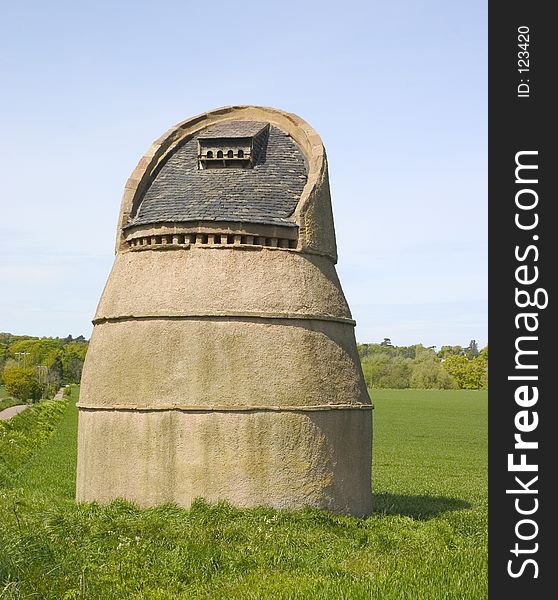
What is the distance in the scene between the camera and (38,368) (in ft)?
317

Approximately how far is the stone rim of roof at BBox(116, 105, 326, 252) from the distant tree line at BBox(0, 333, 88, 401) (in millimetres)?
59970

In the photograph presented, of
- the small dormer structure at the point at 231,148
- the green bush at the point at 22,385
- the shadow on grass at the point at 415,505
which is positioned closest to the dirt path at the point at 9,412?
the green bush at the point at 22,385

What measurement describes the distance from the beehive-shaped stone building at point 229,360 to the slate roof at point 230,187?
39mm

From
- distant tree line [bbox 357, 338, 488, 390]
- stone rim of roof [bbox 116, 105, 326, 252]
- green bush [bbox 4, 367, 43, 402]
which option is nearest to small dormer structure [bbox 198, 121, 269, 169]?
stone rim of roof [bbox 116, 105, 326, 252]

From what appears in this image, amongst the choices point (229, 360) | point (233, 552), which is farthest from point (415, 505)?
point (233, 552)

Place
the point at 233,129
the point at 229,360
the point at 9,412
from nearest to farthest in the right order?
the point at 229,360 → the point at 233,129 → the point at 9,412

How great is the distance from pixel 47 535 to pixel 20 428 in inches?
1198

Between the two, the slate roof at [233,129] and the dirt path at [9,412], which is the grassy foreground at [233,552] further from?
the dirt path at [9,412]

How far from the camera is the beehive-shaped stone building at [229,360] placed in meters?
14.2

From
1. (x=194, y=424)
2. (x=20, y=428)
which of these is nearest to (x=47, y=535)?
(x=194, y=424)

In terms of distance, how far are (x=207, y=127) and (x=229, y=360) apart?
18.2ft

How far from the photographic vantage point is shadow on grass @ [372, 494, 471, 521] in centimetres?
1706

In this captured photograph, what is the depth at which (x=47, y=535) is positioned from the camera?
12211 mm

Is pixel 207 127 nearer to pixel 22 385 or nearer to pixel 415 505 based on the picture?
pixel 415 505
